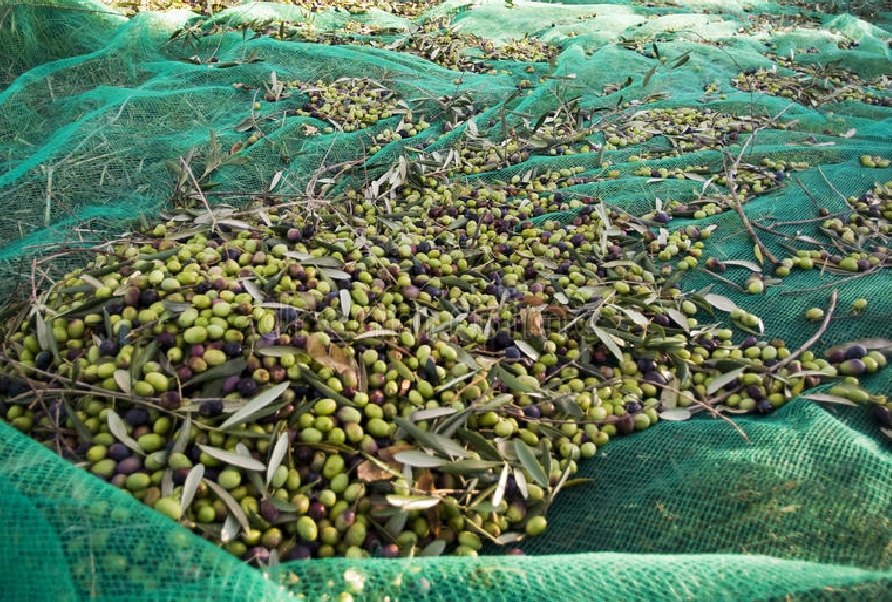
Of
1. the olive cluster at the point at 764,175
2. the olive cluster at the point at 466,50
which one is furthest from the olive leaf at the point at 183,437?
the olive cluster at the point at 466,50

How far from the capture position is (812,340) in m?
1.94

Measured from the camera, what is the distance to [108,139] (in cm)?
270

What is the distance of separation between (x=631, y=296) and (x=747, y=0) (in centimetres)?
737

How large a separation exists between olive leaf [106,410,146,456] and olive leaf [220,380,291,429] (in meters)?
0.20

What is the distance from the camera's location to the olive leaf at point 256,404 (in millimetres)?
1445

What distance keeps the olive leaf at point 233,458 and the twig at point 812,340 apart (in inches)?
63.6

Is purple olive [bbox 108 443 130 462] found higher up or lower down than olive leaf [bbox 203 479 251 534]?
higher up

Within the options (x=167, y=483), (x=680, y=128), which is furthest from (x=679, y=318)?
(x=680, y=128)

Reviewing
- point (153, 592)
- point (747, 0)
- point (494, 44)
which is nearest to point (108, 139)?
point (153, 592)

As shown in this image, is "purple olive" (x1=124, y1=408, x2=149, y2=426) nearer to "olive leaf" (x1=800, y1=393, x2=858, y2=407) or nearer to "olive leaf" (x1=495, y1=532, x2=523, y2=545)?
"olive leaf" (x1=495, y1=532, x2=523, y2=545)

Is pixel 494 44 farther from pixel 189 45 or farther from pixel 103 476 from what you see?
pixel 103 476

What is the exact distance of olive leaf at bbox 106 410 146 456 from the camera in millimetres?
1383

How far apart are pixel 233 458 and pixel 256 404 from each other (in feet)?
0.51

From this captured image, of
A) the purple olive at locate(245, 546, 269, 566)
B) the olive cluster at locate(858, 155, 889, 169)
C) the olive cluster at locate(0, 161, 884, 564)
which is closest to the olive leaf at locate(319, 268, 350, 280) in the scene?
the olive cluster at locate(0, 161, 884, 564)
